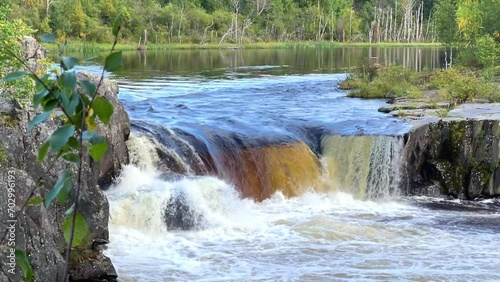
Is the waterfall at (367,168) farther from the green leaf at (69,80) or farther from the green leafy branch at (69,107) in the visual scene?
the green leaf at (69,80)

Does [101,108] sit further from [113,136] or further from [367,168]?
[367,168]

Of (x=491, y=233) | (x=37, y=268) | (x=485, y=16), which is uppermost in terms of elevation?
(x=485, y=16)

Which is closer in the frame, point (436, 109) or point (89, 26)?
point (436, 109)

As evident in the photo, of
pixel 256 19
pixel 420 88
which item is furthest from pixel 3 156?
pixel 256 19

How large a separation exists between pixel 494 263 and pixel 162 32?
59.2m

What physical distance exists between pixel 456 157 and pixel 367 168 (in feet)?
5.86

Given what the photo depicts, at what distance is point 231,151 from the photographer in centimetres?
1502

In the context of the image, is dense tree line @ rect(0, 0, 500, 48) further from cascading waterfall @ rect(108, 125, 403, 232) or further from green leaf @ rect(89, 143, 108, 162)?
green leaf @ rect(89, 143, 108, 162)

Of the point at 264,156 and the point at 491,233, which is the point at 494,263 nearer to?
the point at 491,233

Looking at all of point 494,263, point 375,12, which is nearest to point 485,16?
point 494,263


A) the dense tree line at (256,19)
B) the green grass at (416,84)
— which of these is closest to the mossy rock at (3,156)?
the green grass at (416,84)

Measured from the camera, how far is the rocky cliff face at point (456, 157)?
15.0 meters

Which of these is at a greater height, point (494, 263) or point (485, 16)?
point (485, 16)

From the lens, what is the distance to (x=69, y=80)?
2012 mm
